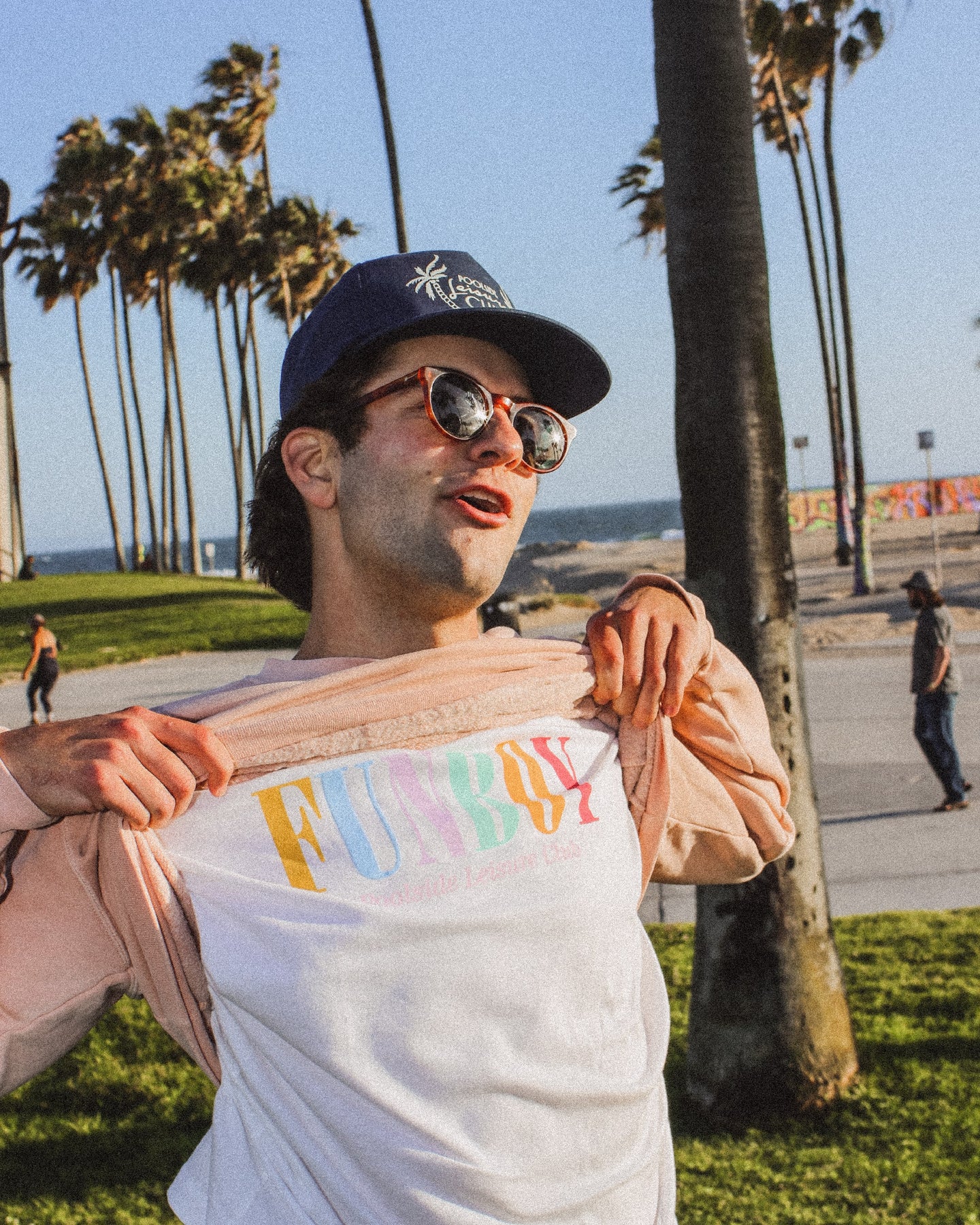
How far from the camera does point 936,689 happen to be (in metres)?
9.28

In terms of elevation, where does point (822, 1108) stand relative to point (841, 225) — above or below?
below

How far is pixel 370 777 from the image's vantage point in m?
1.59

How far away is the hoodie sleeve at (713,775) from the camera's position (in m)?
1.81

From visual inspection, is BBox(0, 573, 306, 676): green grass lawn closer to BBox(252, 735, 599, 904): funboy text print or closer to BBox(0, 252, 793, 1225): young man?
BBox(0, 252, 793, 1225): young man

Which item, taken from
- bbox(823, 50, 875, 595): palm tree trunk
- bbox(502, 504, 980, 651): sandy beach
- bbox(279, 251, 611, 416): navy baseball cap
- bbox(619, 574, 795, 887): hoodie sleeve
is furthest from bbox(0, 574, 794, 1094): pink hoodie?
bbox(823, 50, 875, 595): palm tree trunk

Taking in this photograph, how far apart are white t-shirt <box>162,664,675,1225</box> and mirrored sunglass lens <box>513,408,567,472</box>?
51 cm

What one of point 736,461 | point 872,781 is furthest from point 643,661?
point 872,781

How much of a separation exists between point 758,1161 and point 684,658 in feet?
10.5

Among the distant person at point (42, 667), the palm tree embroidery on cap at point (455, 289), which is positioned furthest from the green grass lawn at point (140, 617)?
the palm tree embroidery on cap at point (455, 289)

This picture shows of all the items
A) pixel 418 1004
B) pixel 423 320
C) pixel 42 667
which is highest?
pixel 423 320

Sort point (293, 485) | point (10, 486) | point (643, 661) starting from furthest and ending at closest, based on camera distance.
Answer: point (10, 486) → point (293, 485) → point (643, 661)

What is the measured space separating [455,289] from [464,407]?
183mm

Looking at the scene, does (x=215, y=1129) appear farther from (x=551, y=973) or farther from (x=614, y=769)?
(x=614, y=769)

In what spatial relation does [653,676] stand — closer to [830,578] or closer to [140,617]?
[140,617]
